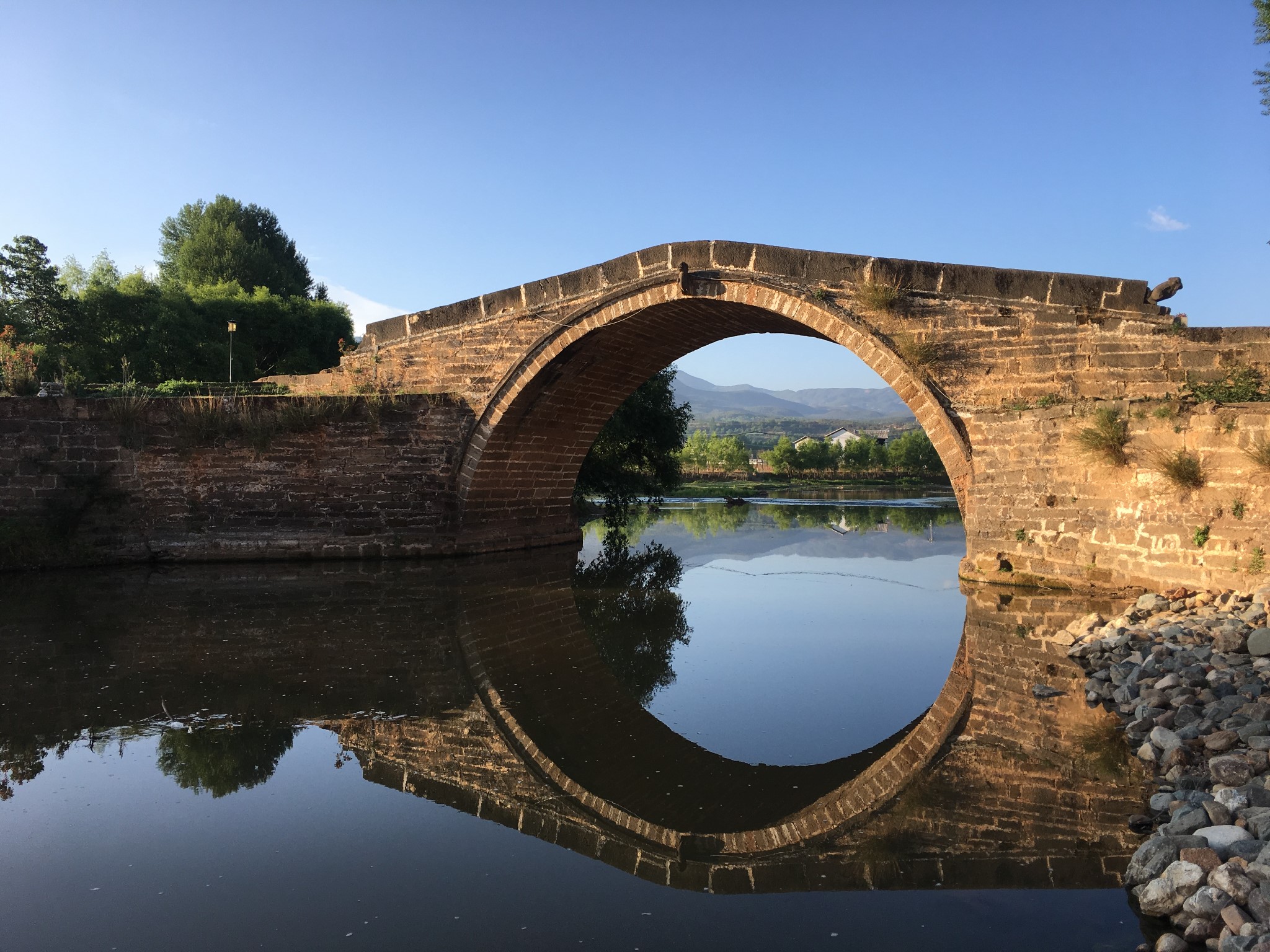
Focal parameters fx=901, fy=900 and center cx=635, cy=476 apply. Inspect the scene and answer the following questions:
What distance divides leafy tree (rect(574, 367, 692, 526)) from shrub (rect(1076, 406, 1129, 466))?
33.9 ft

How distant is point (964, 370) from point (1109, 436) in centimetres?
174

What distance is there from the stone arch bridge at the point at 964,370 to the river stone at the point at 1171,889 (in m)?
4.74

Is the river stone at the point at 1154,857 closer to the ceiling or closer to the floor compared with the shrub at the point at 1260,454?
closer to the floor

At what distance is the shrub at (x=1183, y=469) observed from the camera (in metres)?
6.94

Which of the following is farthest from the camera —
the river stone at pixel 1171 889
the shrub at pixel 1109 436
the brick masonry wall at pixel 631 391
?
the brick masonry wall at pixel 631 391

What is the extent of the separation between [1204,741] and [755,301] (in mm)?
7188

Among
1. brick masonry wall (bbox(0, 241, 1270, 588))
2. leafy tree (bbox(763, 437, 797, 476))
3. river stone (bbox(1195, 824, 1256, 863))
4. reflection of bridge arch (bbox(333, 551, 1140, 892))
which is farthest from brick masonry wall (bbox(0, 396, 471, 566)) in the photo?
leafy tree (bbox(763, 437, 797, 476))

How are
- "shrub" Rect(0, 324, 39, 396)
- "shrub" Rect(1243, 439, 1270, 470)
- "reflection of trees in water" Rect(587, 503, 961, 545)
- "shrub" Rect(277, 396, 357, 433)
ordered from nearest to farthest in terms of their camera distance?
"shrub" Rect(1243, 439, 1270, 470)
"shrub" Rect(0, 324, 39, 396)
"shrub" Rect(277, 396, 357, 433)
"reflection of trees in water" Rect(587, 503, 961, 545)

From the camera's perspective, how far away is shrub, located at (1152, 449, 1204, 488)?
6938 mm

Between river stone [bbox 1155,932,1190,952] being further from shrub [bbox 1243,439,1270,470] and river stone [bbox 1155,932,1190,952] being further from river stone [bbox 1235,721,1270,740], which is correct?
shrub [bbox 1243,439,1270,470]

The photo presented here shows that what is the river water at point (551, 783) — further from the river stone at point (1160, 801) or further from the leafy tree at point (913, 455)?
the leafy tree at point (913, 455)

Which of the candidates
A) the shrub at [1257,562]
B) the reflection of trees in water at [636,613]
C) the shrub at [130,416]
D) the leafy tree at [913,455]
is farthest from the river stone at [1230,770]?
the leafy tree at [913,455]

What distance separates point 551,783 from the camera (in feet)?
13.2

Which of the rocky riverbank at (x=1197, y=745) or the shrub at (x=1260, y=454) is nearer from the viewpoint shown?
the rocky riverbank at (x=1197, y=745)
